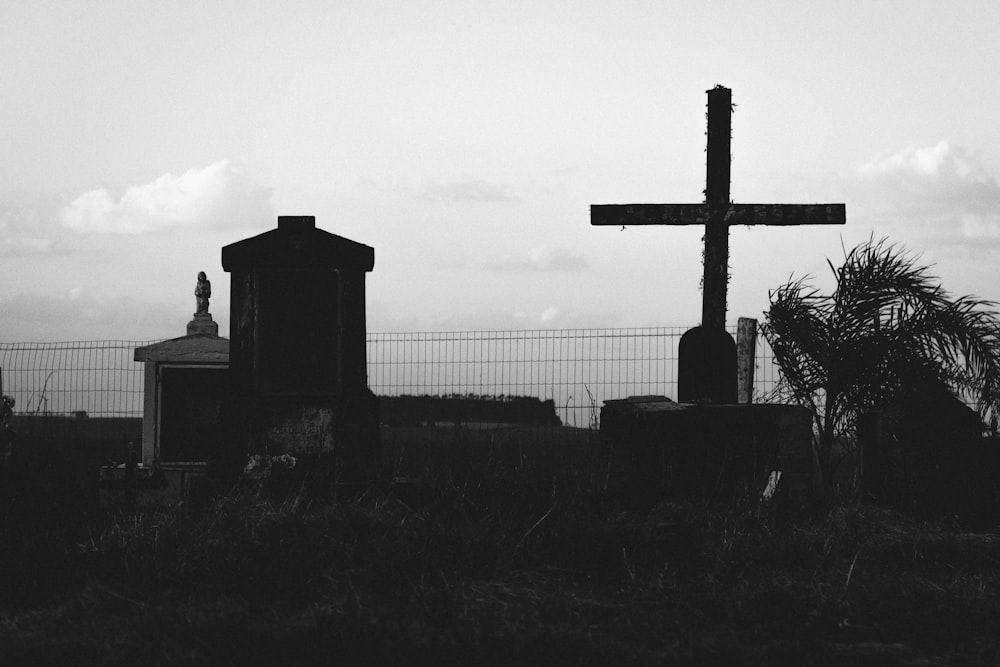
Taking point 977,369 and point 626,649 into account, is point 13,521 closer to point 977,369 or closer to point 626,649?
point 626,649

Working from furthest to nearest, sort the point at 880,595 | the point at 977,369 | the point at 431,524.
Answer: the point at 977,369 < the point at 431,524 < the point at 880,595

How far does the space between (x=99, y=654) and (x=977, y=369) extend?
6.78 m

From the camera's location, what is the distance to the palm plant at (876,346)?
8086 millimetres

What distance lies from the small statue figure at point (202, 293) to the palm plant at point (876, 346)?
16.6 ft

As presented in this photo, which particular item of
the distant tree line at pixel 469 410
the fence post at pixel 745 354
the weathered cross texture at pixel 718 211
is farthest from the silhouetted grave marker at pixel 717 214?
the distant tree line at pixel 469 410

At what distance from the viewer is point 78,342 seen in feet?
40.6

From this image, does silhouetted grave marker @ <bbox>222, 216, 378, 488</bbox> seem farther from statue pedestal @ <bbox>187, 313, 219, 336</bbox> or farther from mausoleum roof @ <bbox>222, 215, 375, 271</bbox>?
statue pedestal @ <bbox>187, 313, 219, 336</bbox>

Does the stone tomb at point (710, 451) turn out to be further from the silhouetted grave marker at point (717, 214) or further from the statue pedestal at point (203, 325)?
the statue pedestal at point (203, 325)

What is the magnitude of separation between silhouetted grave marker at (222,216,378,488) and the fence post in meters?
3.60

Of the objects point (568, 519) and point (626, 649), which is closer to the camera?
point (626, 649)

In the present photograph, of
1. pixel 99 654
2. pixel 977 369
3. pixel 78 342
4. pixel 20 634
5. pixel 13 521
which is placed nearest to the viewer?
pixel 99 654

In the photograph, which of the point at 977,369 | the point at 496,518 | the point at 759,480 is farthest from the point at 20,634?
the point at 977,369

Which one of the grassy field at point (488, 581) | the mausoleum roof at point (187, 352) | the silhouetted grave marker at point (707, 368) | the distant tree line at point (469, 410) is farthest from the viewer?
the distant tree line at point (469, 410)

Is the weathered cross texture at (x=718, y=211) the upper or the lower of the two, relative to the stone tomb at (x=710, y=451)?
upper
